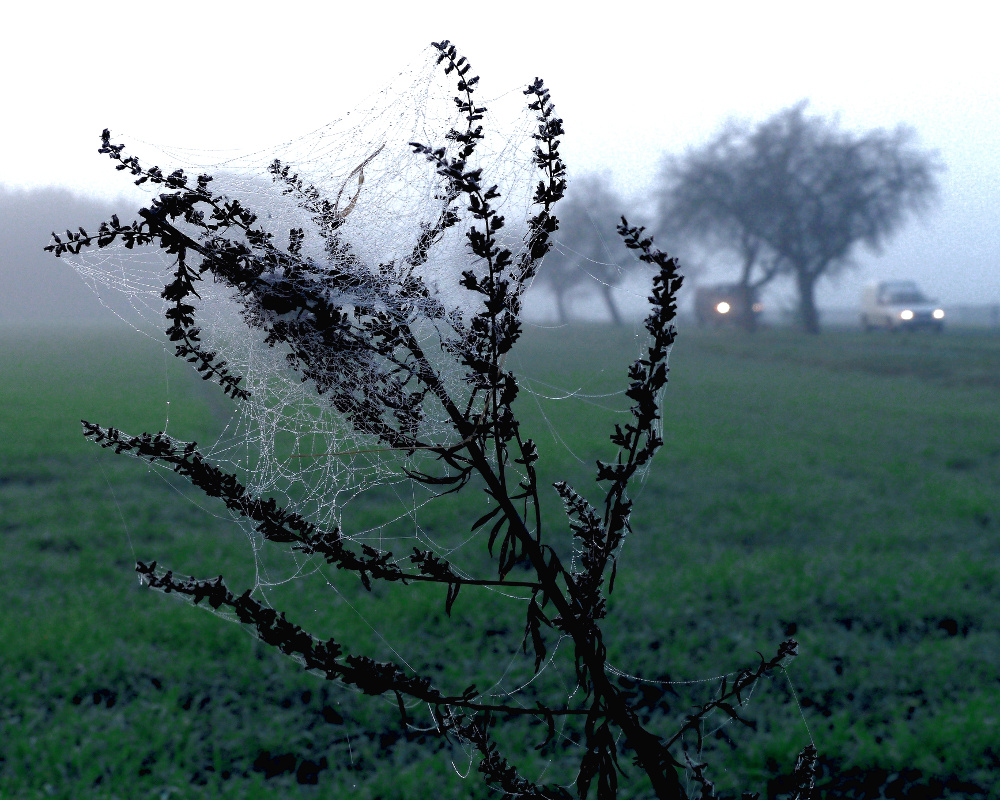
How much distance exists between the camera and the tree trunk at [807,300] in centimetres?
3428

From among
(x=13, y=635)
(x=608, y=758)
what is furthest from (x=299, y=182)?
(x=13, y=635)

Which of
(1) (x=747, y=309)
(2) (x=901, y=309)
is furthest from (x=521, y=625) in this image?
(1) (x=747, y=309)

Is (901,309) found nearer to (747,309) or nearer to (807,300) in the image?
(807,300)

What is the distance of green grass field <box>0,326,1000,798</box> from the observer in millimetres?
4250

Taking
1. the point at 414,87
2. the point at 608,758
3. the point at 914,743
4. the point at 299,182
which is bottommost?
the point at 914,743

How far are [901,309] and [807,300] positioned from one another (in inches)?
185

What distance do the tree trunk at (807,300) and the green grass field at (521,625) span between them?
23.5 meters

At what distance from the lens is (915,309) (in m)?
29.8

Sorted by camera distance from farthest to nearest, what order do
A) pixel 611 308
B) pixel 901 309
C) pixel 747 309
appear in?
pixel 611 308 < pixel 747 309 < pixel 901 309

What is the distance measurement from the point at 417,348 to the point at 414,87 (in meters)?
0.61

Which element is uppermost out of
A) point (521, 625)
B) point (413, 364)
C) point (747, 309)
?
point (747, 309)

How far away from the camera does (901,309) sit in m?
30.4

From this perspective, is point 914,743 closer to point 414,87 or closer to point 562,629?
point 562,629

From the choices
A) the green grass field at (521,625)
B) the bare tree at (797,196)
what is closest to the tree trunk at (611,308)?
the bare tree at (797,196)
